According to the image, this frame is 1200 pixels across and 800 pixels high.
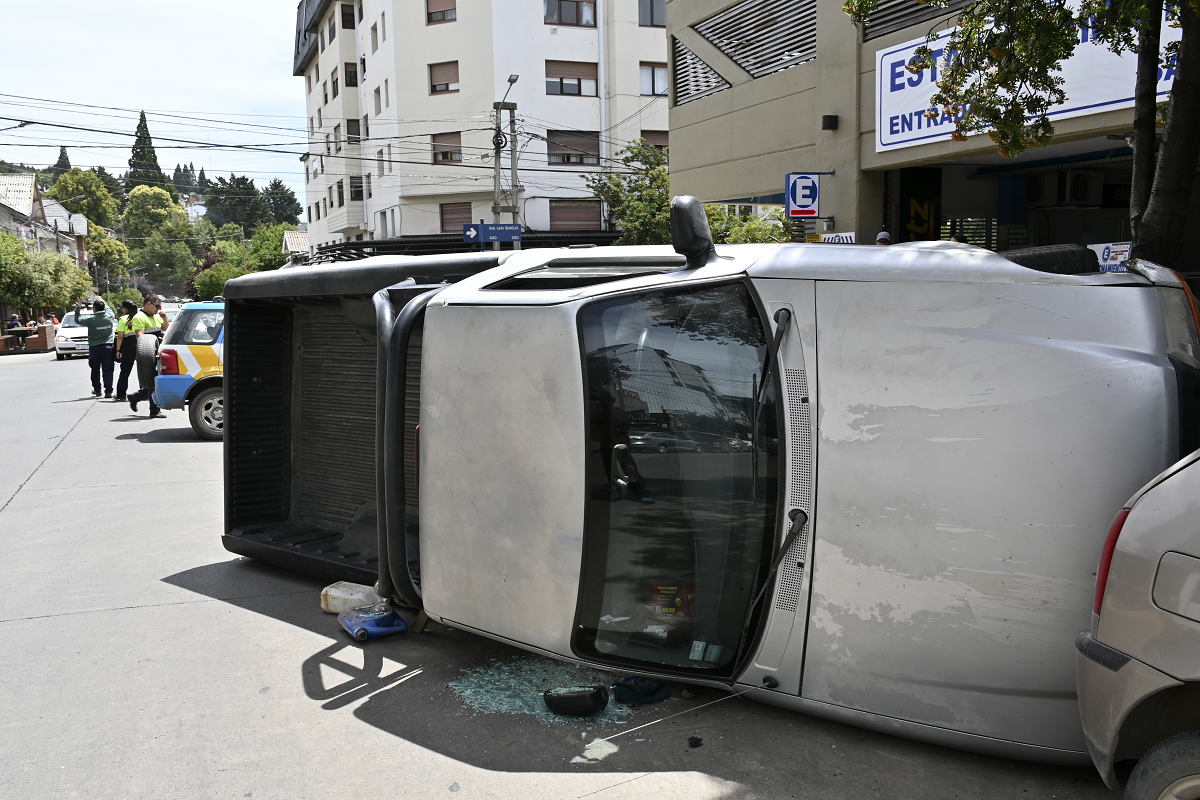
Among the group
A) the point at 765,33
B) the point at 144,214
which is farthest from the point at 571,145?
the point at 144,214

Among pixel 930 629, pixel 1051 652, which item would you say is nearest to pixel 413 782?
pixel 930 629

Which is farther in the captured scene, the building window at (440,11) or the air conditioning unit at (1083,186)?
the building window at (440,11)

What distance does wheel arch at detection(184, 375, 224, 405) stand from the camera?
489 inches

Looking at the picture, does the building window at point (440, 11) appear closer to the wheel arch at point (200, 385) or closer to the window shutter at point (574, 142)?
the window shutter at point (574, 142)

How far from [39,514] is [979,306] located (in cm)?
777

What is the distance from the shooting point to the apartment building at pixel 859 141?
12.5 meters

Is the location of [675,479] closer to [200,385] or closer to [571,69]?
[200,385]

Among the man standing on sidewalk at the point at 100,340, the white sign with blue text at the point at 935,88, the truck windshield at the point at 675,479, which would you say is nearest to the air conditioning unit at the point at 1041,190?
the white sign with blue text at the point at 935,88

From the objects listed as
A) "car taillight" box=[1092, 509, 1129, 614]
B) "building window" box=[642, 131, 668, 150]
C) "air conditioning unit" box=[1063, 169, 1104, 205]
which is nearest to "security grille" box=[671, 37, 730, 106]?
"air conditioning unit" box=[1063, 169, 1104, 205]

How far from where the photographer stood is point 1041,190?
51.3 ft

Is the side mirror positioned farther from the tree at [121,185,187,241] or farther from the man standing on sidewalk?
the tree at [121,185,187,241]

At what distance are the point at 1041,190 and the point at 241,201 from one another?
158m

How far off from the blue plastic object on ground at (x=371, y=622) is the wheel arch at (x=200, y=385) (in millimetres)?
8470

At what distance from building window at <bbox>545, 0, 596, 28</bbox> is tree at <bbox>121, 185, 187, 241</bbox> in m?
125
